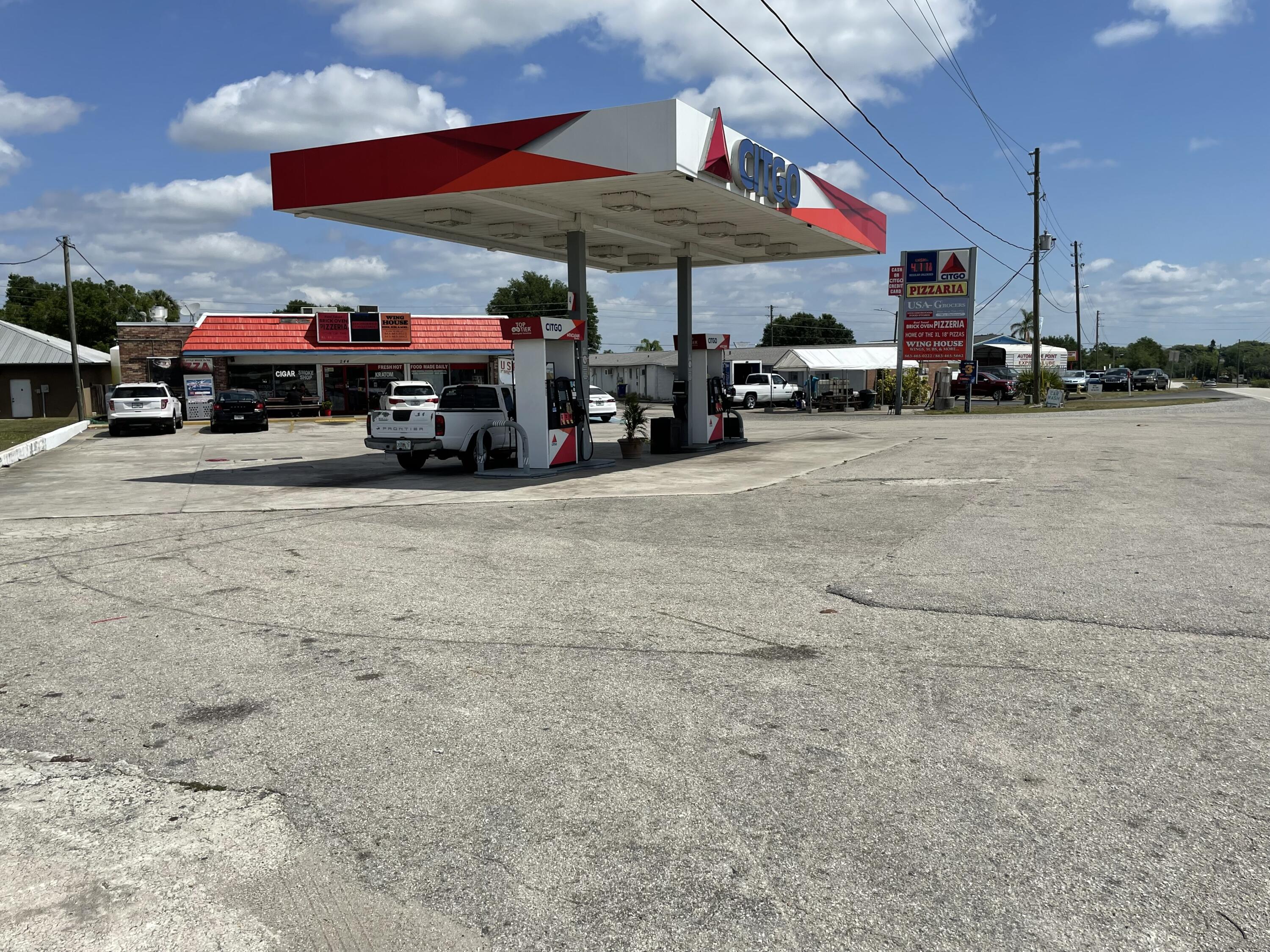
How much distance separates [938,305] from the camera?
40.8 m

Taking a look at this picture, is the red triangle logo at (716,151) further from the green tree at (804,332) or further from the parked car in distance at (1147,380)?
the green tree at (804,332)

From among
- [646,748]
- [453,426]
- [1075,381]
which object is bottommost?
[646,748]

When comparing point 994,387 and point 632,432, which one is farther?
point 994,387

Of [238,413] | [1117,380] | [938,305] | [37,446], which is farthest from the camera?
[1117,380]

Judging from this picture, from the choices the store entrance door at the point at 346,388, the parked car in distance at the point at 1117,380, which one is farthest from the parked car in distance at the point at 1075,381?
the store entrance door at the point at 346,388

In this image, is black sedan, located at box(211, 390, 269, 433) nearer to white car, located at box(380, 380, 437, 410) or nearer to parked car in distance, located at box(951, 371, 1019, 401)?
white car, located at box(380, 380, 437, 410)

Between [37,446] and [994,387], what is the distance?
43220mm

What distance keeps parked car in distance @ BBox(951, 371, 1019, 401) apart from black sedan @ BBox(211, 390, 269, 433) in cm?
3378

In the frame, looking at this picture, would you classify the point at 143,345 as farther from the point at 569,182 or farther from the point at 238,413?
the point at 569,182

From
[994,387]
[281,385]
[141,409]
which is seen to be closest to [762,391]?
[994,387]

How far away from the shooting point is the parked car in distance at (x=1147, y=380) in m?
69.9

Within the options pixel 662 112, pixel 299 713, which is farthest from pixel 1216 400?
pixel 299 713

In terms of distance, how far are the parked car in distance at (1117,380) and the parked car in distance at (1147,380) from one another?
2507mm

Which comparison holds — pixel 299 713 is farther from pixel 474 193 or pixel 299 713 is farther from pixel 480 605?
pixel 474 193
